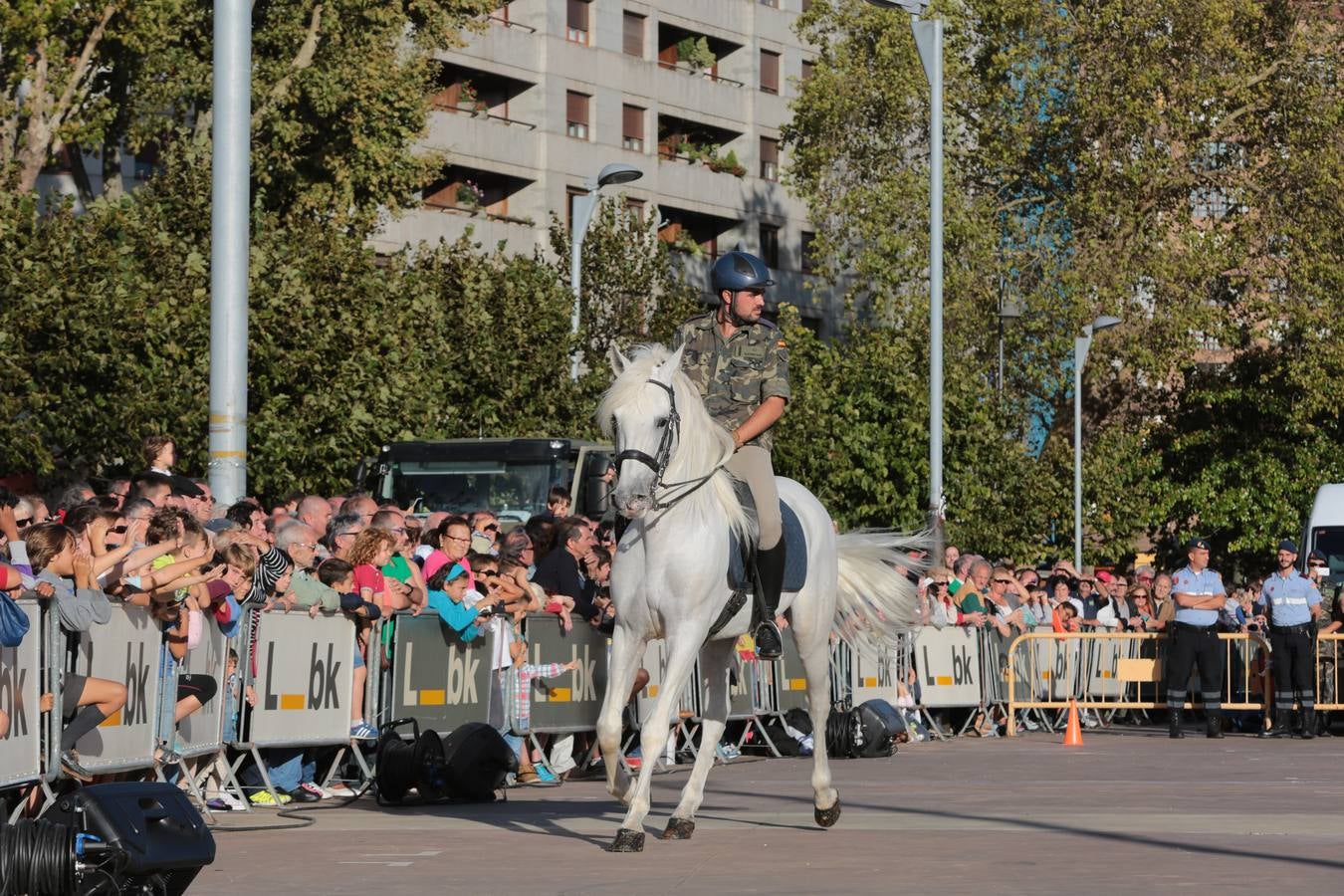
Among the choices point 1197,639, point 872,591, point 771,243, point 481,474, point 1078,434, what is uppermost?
point 771,243

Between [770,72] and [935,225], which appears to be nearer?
[935,225]

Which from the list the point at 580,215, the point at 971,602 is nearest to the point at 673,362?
the point at 971,602

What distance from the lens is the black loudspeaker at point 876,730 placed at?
66.6ft

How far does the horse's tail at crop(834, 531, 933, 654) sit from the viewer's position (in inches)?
576

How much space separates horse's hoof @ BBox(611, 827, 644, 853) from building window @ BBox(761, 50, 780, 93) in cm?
6656

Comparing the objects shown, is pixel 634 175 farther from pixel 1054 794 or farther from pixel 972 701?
pixel 1054 794

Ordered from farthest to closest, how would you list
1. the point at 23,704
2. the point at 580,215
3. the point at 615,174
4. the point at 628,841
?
the point at 580,215
the point at 615,174
the point at 628,841
the point at 23,704

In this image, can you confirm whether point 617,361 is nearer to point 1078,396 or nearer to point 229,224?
point 229,224

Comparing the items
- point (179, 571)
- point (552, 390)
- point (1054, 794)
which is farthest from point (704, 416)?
point (552, 390)

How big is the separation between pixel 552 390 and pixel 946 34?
65.3 feet

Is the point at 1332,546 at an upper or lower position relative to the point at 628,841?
upper

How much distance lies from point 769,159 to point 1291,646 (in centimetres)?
5323

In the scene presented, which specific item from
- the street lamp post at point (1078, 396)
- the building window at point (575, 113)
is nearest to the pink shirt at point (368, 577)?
the street lamp post at point (1078, 396)

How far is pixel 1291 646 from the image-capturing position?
25672mm
